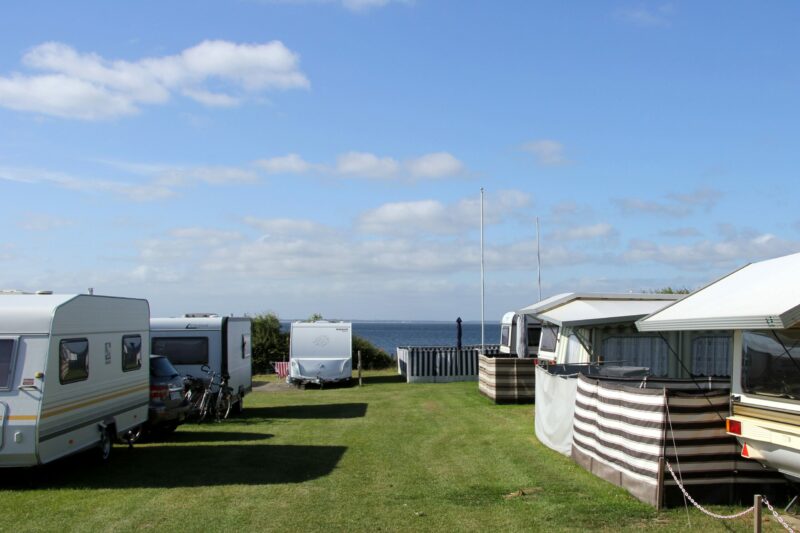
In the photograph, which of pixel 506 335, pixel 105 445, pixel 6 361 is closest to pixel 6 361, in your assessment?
pixel 6 361

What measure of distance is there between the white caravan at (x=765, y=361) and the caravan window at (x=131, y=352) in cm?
828

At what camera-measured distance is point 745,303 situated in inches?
332

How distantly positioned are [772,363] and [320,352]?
20.4 m

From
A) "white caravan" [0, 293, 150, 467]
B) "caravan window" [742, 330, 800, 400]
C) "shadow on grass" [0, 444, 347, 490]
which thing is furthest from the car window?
"caravan window" [742, 330, 800, 400]

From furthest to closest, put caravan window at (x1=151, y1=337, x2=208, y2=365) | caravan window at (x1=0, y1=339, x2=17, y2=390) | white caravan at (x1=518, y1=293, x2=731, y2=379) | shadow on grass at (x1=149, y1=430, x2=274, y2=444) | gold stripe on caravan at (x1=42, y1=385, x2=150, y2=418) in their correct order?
caravan window at (x1=151, y1=337, x2=208, y2=365) → white caravan at (x1=518, y1=293, x2=731, y2=379) → shadow on grass at (x1=149, y1=430, x2=274, y2=444) → gold stripe on caravan at (x1=42, y1=385, x2=150, y2=418) → caravan window at (x1=0, y1=339, x2=17, y2=390)

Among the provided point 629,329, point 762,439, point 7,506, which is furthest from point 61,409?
point 629,329

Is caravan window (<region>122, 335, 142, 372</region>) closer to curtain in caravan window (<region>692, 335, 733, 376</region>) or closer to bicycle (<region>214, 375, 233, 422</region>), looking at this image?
bicycle (<region>214, 375, 233, 422</region>)

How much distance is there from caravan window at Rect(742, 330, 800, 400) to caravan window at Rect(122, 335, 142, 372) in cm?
900

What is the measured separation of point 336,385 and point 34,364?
723 inches

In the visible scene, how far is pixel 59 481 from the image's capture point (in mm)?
10445

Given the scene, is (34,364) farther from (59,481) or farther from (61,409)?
(59,481)

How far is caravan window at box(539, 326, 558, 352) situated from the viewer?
2142 cm

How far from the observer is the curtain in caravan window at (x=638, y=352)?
55.8 feet

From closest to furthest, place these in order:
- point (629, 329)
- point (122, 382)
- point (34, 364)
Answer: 1. point (34, 364)
2. point (122, 382)
3. point (629, 329)
